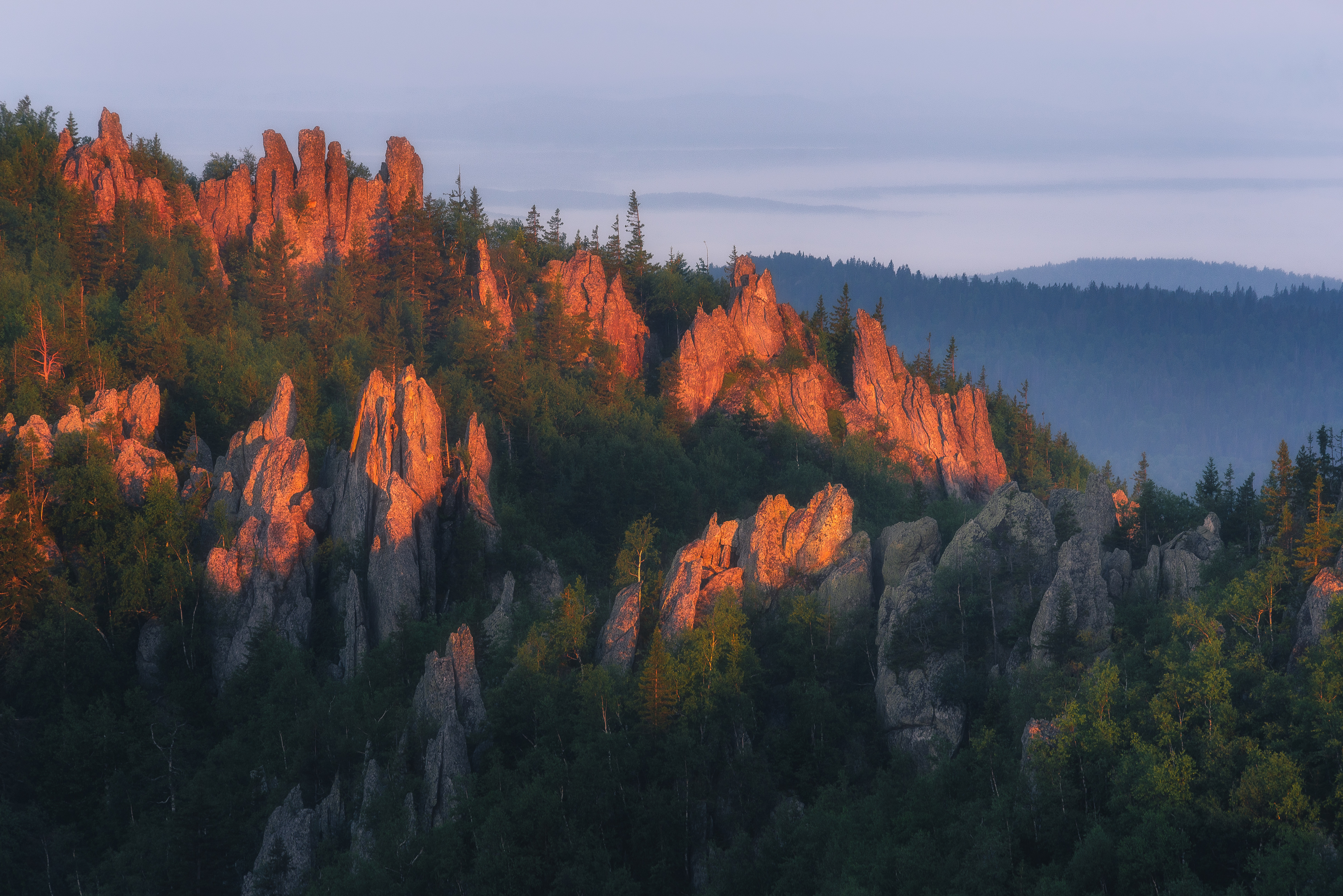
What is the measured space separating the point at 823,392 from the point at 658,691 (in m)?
48.6

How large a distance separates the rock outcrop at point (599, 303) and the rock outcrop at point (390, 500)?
28295mm

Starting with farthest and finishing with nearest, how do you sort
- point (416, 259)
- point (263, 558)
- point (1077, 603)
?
1. point (416, 259)
2. point (263, 558)
3. point (1077, 603)

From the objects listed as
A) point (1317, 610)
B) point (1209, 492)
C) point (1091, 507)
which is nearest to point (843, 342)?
point (1209, 492)

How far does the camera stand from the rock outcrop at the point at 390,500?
218ft

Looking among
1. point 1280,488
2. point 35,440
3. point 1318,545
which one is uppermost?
point 1280,488

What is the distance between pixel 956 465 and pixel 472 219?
4981 cm

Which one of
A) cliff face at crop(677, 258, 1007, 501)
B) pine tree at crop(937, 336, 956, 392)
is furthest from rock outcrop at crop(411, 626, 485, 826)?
pine tree at crop(937, 336, 956, 392)

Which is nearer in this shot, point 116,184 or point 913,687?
point 913,687

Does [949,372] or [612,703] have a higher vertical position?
[949,372]

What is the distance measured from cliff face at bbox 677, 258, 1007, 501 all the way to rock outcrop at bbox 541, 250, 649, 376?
6.59 metres

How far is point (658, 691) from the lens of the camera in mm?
57312

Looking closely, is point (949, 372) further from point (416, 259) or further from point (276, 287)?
point (276, 287)

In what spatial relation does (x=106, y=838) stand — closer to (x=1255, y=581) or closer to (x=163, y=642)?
(x=163, y=642)

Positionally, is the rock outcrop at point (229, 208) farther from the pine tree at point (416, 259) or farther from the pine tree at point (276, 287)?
the pine tree at point (416, 259)
